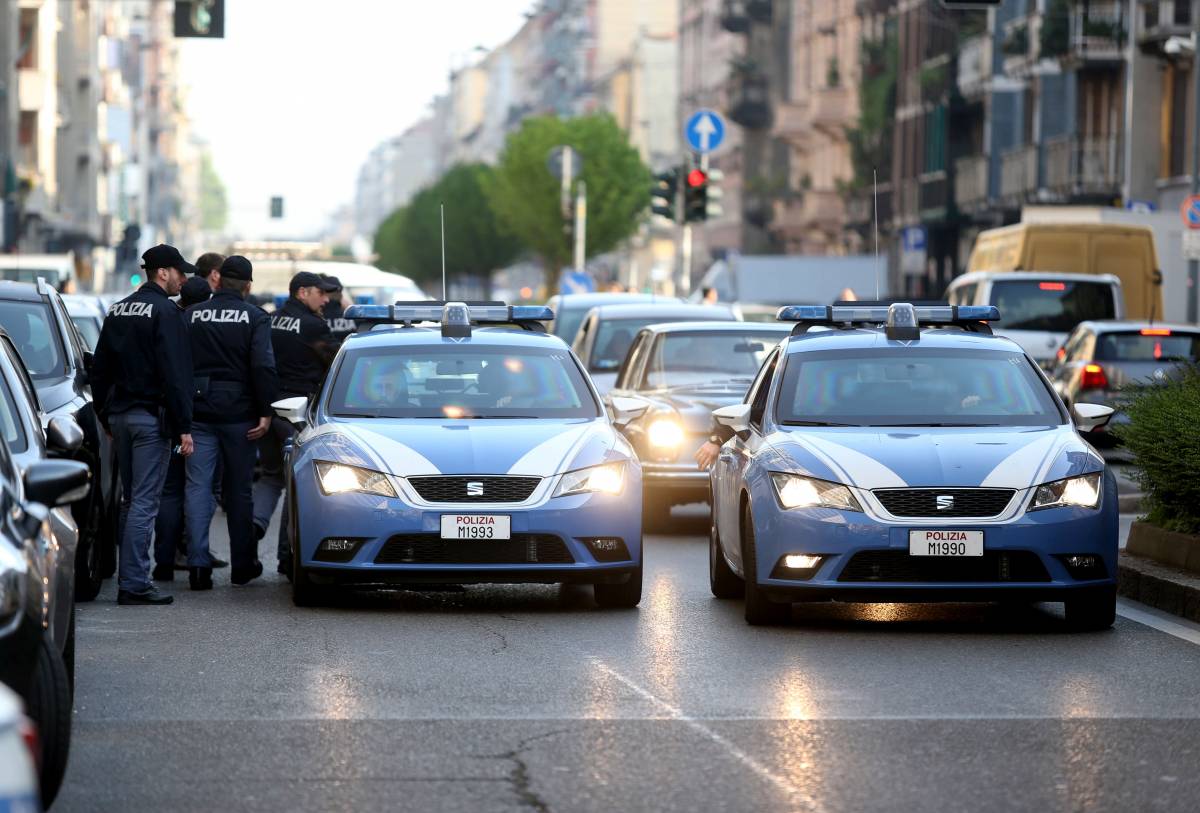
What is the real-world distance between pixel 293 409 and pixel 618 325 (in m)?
10.4

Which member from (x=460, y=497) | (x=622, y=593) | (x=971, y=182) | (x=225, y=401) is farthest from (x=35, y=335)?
(x=971, y=182)

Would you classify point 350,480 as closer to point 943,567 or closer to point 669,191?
point 943,567

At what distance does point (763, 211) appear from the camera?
99.5 metres

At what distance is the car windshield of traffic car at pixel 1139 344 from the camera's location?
2922 centimetres

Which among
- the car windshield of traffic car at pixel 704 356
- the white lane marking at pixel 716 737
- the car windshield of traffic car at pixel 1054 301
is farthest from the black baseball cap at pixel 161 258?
the car windshield of traffic car at pixel 1054 301

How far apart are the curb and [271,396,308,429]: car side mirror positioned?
4.47 metres

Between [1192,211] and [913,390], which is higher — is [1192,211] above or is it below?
above

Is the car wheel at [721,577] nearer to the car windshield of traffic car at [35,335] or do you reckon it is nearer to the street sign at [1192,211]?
the car windshield of traffic car at [35,335]

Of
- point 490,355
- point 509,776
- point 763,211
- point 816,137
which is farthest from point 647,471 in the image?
point 763,211

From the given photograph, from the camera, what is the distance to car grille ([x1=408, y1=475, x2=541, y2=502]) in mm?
13414

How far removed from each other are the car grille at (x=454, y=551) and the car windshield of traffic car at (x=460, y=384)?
119 centimetres

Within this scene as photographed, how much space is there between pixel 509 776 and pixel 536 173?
104 meters

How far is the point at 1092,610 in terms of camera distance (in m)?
12.9

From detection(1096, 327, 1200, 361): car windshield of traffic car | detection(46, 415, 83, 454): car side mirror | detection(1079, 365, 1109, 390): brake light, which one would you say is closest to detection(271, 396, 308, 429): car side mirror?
detection(46, 415, 83, 454): car side mirror
